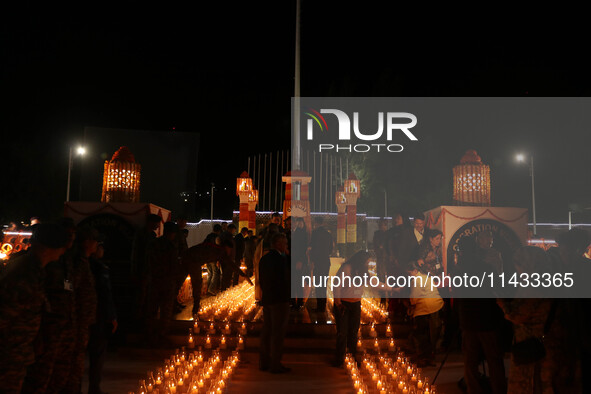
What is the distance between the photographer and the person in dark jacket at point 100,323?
5.48 meters

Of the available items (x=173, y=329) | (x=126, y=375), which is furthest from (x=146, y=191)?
(x=126, y=375)

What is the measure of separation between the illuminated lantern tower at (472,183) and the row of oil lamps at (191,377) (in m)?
6.69

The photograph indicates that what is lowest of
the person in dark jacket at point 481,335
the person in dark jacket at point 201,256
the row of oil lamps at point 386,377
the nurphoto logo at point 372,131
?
the row of oil lamps at point 386,377

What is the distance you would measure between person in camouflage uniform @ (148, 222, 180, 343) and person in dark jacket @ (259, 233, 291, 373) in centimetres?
169

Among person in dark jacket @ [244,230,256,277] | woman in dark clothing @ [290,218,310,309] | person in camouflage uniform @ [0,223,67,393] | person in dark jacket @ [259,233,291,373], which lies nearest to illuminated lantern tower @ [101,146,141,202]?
woman in dark clothing @ [290,218,310,309]

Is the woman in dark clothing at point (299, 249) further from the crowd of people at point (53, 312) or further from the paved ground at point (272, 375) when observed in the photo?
the crowd of people at point (53, 312)

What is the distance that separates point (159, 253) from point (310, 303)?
15.0 ft

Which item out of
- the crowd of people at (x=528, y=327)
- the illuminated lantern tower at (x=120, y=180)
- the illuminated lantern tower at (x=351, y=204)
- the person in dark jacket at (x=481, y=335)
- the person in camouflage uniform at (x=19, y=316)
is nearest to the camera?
the person in camouflage uniform at (x=19, y=316)

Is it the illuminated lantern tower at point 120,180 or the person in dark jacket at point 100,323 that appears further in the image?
the illuminated lantern tower at point 120,180

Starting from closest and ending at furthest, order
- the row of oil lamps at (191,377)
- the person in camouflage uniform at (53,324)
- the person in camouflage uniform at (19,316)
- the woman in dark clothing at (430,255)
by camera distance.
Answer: the person in camouflage uniform at (19,316), the person in camouflage uniform at (53,324), the row of oil lamps at (191,377), the woman in dark clothing at (430,255)

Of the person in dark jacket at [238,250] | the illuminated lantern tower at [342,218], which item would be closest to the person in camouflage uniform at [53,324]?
the person in dark jacket at [238,250]

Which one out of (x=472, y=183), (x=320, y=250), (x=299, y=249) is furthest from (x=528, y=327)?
(x=472, y=183)

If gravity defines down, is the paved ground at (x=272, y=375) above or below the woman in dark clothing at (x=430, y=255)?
below

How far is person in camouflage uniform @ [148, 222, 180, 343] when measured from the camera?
799cm
